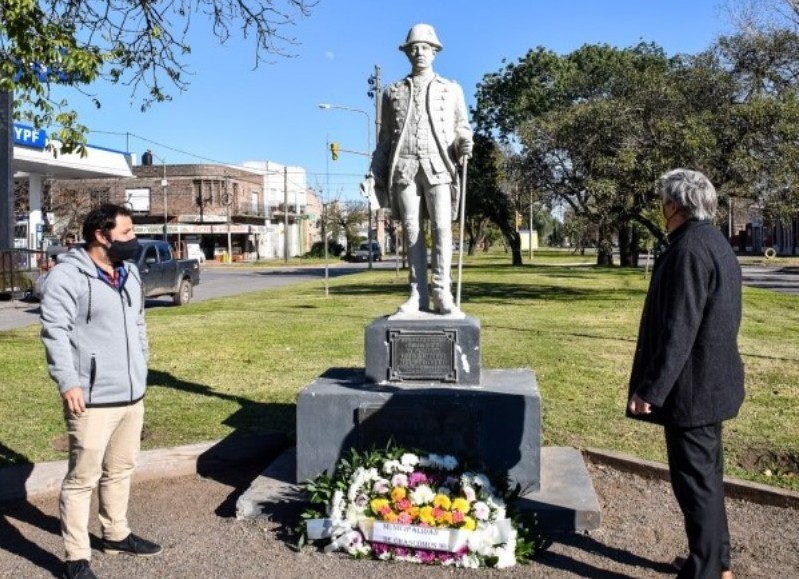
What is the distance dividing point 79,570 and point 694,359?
9.98ft

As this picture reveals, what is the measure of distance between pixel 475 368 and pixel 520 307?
1330 cm

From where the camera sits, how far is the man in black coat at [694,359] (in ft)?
12.5

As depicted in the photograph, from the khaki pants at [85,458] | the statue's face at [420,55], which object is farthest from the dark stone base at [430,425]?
the statue's face at [420,55]

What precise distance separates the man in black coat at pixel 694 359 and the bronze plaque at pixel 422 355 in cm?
191

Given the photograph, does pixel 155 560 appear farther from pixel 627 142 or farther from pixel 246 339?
pixel 627 142

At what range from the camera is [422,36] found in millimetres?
6086

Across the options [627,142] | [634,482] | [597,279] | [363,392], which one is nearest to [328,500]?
[363,392]

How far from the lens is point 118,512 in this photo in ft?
15.2

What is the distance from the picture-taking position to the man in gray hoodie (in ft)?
13.5

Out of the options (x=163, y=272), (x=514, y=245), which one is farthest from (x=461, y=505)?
(x=514, y=245)

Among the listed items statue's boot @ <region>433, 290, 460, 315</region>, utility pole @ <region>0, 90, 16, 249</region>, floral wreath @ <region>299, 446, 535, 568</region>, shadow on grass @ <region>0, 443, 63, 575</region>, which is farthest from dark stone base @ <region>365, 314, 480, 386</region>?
utility pole @ <region>0, 90, 16, 249</region>

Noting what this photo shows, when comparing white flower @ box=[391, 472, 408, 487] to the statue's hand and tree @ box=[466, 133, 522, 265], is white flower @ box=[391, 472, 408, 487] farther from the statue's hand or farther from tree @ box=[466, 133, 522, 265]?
tree @ box=[466, 133, 522, 265]

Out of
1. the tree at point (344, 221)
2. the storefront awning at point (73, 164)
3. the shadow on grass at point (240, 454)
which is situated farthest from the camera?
the tree at point (344, 221)

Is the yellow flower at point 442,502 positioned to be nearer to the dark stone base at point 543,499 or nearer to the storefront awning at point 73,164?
the dark stone base at point 543,499
